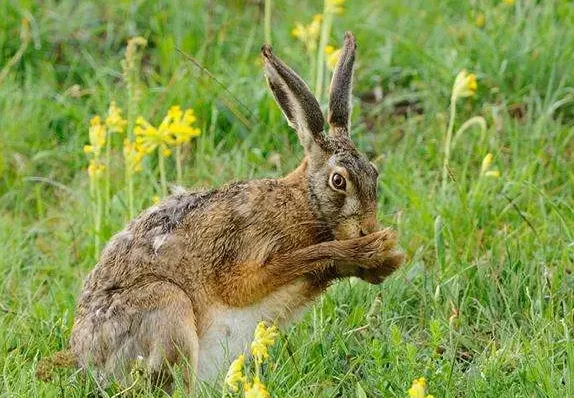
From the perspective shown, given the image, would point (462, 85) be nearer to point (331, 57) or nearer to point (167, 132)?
point (331, 57)

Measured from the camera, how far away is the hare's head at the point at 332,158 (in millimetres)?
5973

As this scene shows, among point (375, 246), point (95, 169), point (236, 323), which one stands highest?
point (95, 169)

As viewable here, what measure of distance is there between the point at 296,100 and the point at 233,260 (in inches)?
29.2

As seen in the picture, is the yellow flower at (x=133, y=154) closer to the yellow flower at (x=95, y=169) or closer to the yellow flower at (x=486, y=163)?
the yellow flower at (x=95, y=169)

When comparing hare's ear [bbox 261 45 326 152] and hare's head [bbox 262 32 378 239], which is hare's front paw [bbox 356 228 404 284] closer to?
hare's head [bbox 262 32 378 239]

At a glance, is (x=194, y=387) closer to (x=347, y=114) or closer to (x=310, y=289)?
(x=310, y=289)

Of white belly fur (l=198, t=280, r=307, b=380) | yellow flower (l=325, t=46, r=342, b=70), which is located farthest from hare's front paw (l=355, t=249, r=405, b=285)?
yellow flower (l=325, t=46, r=342, b=70)

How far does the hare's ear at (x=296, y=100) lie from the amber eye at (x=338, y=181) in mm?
193

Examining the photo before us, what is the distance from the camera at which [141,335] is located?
5.66 meters

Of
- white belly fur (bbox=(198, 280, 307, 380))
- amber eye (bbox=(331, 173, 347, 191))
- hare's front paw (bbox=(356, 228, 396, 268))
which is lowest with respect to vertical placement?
white belly fur (bbox=(198, 280, 307, 380))

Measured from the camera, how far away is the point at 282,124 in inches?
318

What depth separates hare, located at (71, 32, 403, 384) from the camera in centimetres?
569

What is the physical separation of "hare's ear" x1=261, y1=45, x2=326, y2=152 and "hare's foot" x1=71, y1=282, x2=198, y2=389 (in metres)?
0.92

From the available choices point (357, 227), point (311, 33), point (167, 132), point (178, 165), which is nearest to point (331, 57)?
point (311, 33)
